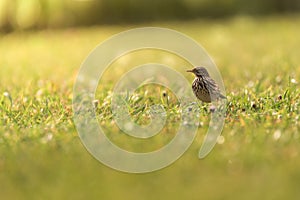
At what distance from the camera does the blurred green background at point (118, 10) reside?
17031mm

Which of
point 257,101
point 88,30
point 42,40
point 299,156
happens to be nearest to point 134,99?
point 257,101

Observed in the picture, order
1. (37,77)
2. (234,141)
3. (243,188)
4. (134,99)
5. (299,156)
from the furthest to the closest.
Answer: (37,77), (134,99), (234,141), (299,156), (243,188)

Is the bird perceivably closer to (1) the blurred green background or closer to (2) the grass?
(2) the grass

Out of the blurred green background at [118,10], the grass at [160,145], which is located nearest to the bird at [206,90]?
the grass at [160,145]

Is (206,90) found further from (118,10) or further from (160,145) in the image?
(118,10)

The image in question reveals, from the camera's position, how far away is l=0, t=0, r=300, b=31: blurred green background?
17.0m

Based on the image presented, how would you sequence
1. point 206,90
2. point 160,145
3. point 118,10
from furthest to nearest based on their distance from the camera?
point 118,10 → point 206,90 → point 160,145

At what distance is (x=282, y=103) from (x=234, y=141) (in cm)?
119

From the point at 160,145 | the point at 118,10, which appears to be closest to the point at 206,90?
the point at 160,145

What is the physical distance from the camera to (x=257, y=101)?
5.29 m

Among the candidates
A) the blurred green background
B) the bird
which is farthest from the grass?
the blurred green background

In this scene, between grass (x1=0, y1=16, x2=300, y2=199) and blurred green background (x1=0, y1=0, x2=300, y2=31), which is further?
blurred green background (x1=0, y1=0, x2=300, y2=31)

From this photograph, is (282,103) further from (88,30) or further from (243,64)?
(88,30)

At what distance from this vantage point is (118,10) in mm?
17859
